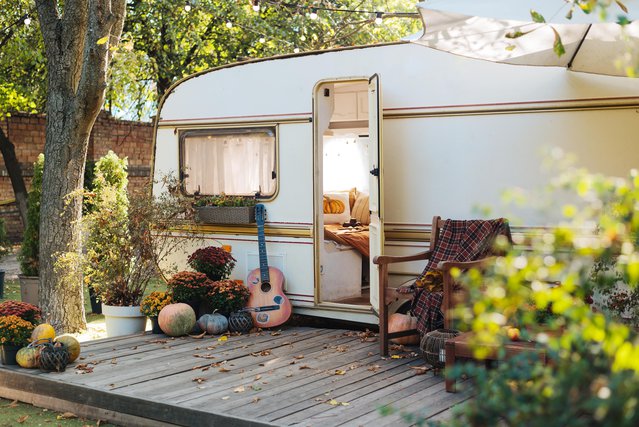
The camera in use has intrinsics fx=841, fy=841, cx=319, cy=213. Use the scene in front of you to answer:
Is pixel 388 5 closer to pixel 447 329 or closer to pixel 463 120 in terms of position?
pixel 463 120

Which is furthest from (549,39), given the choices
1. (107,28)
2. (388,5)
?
(388,5)

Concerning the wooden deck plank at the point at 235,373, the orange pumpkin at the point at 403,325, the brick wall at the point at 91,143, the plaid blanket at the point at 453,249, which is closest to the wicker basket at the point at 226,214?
the wooden deck plank at the point at 235,373

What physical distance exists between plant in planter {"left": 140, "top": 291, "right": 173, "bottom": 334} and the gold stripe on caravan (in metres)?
0.95

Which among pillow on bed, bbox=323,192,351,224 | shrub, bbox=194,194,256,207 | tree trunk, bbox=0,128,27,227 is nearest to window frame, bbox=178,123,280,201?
shrub, bbox=194,194,256,207

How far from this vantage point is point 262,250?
8055 millimetres

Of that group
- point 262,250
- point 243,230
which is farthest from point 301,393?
point 243,230

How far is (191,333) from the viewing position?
7.64 meters

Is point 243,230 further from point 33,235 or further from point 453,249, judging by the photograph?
point 33,235

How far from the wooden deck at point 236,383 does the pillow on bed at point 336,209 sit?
2105mm

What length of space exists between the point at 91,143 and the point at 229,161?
31.1ft

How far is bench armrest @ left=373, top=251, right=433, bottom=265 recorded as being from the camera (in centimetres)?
660

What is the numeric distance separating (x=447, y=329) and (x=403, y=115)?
2.22 meters

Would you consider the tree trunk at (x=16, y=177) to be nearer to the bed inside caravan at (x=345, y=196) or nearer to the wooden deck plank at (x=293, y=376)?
the bed inside caravan at (x=345, y=196)

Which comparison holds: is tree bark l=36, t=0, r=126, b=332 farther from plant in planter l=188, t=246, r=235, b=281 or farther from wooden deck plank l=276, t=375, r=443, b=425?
wooden deck plank l=276, t=375, r=443, b=425
